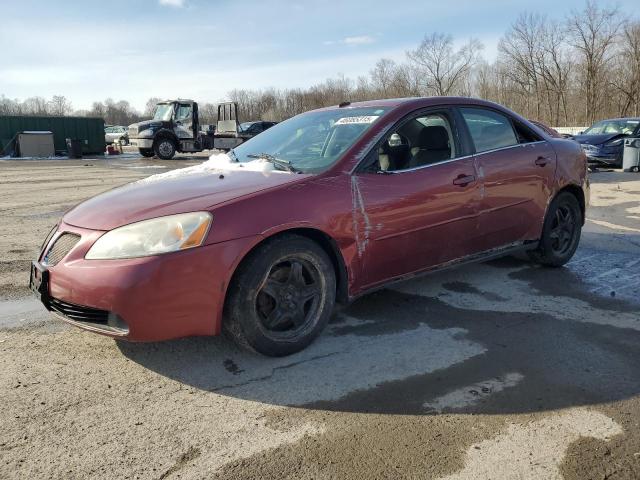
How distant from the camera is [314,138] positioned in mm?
4070

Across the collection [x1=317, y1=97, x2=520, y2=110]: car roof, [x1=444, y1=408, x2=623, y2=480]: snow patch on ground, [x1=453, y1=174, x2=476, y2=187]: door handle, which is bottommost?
[x1=444, y1=408, x2=623, y2=480]: snow patch on ground

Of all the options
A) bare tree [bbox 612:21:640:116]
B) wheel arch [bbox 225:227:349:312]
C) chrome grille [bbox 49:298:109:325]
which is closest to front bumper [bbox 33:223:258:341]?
chrome grille [bbox 49:298:109:325]

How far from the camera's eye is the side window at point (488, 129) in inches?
170

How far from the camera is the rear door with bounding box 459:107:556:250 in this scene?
4.26m

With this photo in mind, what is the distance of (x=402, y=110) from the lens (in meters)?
3.92

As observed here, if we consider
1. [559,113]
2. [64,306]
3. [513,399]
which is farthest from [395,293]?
[559,113]

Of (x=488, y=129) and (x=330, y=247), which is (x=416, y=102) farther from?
(x=330, y=247)

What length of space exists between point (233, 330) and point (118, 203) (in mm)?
1076

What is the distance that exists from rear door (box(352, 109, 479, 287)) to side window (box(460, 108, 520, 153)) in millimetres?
215

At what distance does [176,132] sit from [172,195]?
880 inches

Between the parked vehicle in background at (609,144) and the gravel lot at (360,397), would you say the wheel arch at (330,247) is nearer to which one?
the gravel lot at (360,397)

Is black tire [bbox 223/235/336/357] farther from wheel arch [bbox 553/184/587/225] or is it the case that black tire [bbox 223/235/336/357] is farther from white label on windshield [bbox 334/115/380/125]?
wheel arch [bbox 553/184/587/225]

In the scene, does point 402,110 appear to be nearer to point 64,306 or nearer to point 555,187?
point 555,187

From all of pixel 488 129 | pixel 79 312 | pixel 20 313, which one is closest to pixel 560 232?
pixel 488 129
